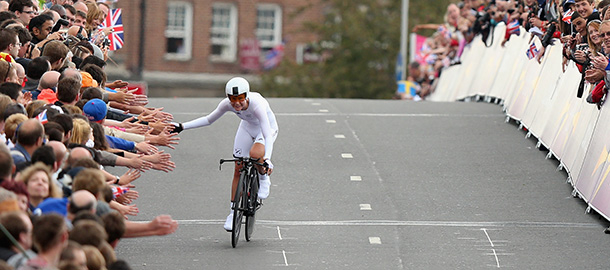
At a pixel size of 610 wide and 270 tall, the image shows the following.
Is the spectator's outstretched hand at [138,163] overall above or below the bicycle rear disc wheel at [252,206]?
above

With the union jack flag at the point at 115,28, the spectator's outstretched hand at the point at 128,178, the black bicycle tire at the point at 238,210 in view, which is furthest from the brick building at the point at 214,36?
the spectator's outstretched hand at the point at 128,178

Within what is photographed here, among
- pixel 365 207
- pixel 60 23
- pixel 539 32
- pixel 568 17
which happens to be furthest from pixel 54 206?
pixel 539 32

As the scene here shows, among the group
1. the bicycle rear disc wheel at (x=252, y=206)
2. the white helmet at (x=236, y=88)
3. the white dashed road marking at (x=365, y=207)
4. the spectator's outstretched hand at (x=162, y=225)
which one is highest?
the white helmet at (x=236, y=88)

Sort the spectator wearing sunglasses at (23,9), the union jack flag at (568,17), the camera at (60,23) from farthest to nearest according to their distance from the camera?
the camera at (60,23), the union jack flag at (568,17), the spectator wearing sunglasses at (23,9)

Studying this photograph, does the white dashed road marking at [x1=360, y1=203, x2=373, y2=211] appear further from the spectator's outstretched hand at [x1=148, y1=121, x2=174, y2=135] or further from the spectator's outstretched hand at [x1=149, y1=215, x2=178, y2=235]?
the spectator's outstretched hand at [x1=149, y1=215, x2=178, y2=235]

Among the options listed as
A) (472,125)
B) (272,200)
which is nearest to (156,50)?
(472,125)

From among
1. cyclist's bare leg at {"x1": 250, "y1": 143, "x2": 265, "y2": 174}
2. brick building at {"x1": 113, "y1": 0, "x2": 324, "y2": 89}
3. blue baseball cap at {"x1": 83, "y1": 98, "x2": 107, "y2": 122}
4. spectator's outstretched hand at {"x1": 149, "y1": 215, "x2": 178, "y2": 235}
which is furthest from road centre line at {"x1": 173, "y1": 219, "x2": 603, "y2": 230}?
brick building at {"x1": 113, "y1": 0, "x2": 324, "y2": 89}

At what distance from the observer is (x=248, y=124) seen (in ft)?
39.9

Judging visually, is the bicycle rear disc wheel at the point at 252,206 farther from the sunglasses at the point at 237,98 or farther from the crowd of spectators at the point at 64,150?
the crowd of spectators at the point at 64,150

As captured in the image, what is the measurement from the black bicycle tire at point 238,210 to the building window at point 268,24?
151ft

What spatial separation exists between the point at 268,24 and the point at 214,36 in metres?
2.54

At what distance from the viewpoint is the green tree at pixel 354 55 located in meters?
48.1

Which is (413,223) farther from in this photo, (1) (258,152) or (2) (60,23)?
(2) (60,23)

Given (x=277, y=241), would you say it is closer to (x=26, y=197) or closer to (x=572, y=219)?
(x=572, y=219)
